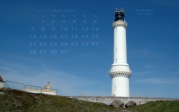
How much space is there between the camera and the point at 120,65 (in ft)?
198

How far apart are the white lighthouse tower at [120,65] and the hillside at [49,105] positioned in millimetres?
13316

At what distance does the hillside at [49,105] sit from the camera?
120ft

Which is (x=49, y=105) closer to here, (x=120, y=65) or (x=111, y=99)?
(x=111, y=99)

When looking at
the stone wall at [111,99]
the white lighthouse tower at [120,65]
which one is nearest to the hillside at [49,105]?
the stone wall at [111,99]

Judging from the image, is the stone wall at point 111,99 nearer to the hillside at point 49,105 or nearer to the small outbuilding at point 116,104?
the small outbuilding at point 116,104

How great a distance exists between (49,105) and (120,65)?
24.9 m

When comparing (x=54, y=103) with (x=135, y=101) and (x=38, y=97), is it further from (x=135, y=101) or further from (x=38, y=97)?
(x=135, y=101)

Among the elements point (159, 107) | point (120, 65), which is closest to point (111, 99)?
point (159, 107)

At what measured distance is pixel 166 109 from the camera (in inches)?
1665

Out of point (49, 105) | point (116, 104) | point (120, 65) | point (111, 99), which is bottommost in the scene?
point (49, 105)

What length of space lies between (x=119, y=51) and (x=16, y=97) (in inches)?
1155

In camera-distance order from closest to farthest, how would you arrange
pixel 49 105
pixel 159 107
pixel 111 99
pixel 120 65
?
pixel 49 105
pixel 159 107
pixel 111 99
pixel 120 65

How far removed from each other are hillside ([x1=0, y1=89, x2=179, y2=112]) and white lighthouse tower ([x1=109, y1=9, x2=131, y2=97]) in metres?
13.3

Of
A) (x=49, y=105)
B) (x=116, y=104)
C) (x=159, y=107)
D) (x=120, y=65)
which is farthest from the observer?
(x=120, y=65)
